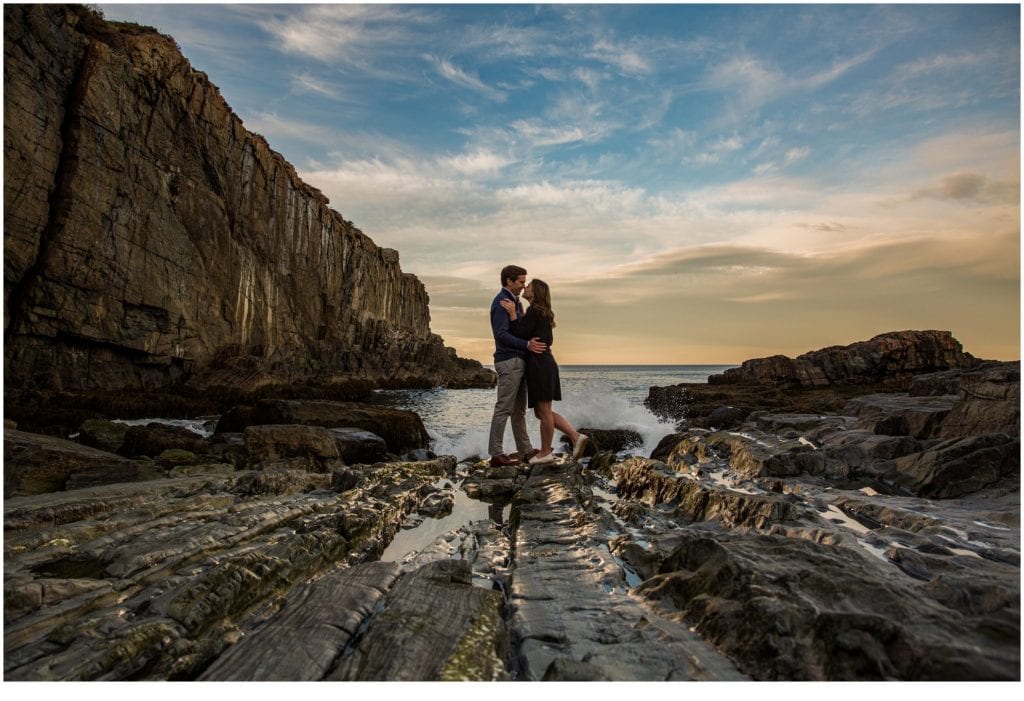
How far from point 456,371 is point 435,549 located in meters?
75.3

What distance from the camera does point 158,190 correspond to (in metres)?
36.3

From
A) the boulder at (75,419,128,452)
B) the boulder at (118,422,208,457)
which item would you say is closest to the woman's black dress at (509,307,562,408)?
the boulder at (118,422,208,457)

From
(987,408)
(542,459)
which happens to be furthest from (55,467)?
(987,408)

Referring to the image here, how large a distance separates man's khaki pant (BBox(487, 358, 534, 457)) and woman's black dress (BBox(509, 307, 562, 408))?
0.17 meters

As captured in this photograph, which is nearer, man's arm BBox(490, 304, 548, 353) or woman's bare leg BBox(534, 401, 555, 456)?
man's arm BBox(490, 304, 548, 353)

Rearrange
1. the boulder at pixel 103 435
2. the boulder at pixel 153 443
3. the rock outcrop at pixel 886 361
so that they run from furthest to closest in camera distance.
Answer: the rock outcrop at pixel 886 361, the boulder at pixel 103 435, the boulder at pixel 153 443

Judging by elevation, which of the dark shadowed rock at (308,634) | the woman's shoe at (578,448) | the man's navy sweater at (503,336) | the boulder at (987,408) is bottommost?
the dark shadowed rock at (308,634)

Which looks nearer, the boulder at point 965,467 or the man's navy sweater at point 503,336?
the boulder at point 965,467

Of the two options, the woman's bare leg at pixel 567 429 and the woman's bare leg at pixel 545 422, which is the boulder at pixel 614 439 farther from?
the woman's bare leg at pixel 545 422

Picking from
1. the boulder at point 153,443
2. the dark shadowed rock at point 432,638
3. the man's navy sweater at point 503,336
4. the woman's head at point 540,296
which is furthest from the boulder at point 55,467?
the dark shadowed rock at point 432,638

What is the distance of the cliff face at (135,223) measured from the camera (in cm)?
2795

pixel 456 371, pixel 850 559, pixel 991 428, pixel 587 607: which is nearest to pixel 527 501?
Answer: pixel 587 607

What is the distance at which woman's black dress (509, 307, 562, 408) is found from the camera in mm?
7125

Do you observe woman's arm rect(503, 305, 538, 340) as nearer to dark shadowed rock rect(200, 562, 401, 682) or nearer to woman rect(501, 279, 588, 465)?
woman rect(501, 279, 588, 465)
